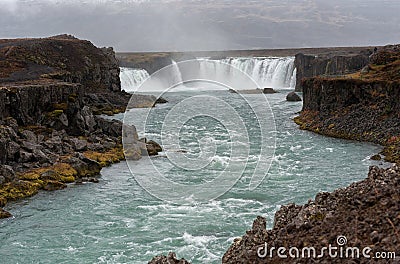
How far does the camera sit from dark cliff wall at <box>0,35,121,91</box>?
63688 millimetres

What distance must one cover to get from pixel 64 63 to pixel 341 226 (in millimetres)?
70894

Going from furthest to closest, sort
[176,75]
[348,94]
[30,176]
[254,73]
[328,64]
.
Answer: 1. [176,75]
2. [254,73]
3. [328,64]
4. [348,94]
5. [30,176]

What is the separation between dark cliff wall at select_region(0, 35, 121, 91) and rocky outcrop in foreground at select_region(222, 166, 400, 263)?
5312cm

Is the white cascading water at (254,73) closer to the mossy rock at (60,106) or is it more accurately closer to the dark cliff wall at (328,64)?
the dark cliff wall at (328,64)

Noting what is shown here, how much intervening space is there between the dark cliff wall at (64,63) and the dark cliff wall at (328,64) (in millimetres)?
32857

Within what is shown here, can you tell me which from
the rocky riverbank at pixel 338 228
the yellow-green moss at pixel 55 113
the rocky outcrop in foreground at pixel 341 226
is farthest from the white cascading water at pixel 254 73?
the rocky outcrop in foreground at pixel 341 226

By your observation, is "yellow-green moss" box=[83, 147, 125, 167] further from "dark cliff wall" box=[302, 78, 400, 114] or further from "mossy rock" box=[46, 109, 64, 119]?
"dark cliff wall" box=[302, 78, 400, 114]

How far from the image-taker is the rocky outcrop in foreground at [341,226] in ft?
26.0

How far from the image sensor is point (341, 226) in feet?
28.1

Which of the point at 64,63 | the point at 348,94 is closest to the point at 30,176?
the point at 348,94

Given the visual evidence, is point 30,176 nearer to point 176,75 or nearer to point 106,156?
point 106,156

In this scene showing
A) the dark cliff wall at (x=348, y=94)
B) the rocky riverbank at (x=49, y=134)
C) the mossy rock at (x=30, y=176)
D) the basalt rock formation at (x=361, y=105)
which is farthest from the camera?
the dark cliff wall at (x=348, y=94)

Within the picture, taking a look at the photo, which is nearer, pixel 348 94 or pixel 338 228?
pixel 338 228

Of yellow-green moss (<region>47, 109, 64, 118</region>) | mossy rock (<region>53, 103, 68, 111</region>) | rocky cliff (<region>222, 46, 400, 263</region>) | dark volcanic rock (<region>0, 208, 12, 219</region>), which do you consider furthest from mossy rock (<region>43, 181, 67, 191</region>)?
rocky cliff (<region>222, 46, 400, 263</region>)
